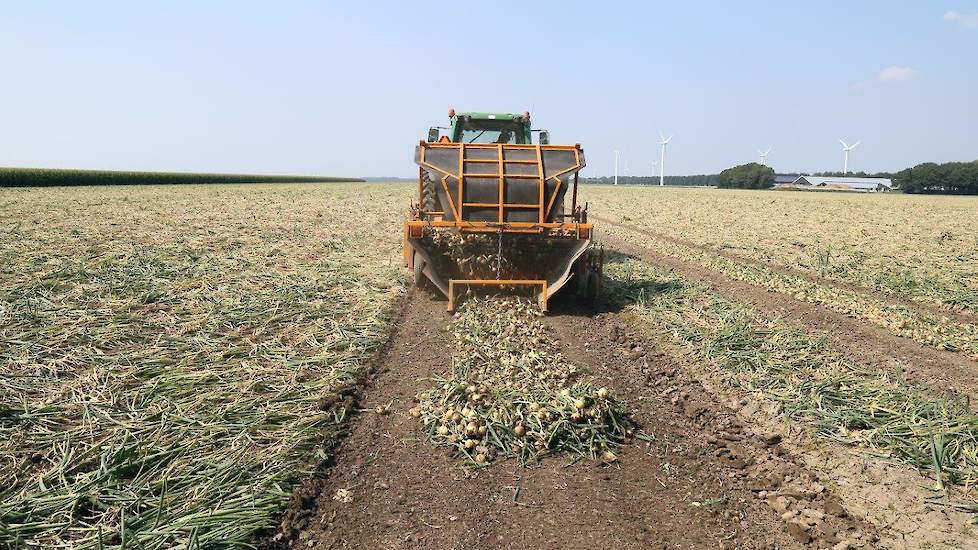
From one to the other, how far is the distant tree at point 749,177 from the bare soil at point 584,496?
86321 mm

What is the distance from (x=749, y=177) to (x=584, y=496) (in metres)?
88.6

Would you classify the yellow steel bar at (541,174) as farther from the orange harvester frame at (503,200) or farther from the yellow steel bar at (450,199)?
the yellow steel bar at (450,199)

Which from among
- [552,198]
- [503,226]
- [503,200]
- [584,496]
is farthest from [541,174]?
[584,496]

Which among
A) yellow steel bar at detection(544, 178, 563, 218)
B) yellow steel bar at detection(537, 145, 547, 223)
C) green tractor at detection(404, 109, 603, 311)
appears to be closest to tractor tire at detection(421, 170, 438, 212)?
green tractor at detection(404, 109, 603, 311)

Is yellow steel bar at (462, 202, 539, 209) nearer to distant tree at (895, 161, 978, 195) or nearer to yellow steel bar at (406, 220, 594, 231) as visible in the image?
yellow steel bar at (406, 220, 594, 231)

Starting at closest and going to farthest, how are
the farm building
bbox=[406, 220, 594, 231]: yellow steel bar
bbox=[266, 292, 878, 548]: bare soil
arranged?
bbox=[266, 292, 878, 548]: bare soil < bbox=[406, 220, 594, 231]: yellow steel bar < the farm building

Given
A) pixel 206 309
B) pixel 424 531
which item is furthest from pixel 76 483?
pixel 206 309

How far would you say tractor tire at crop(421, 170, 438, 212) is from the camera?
9.65 meters

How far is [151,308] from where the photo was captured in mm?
7727

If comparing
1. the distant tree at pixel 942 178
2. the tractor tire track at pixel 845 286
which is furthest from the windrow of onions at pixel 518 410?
the distant tree at pixel 942 178

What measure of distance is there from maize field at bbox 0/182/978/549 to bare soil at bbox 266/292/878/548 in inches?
0.7

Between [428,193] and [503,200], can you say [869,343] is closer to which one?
[503,200]

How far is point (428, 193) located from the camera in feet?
32.6

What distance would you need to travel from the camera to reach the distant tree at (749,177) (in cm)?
8381
